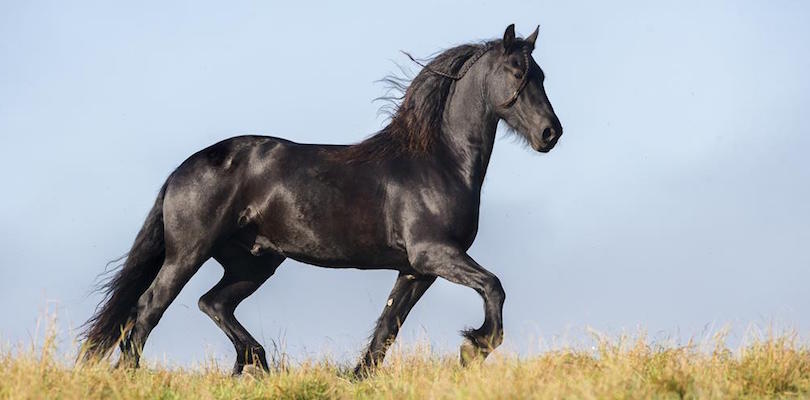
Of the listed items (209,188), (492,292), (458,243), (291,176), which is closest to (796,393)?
(492,292)

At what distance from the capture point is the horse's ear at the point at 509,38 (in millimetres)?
8594

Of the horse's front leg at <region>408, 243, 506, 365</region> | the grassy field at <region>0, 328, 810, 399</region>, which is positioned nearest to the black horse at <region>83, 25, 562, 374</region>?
the horse's front leg at <region>408, 243, 506, 365</region>

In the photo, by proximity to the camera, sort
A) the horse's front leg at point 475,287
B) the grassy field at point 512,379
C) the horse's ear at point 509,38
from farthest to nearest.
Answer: the horse's ear at point 509,38 < the horse's front leg at point 475,287 < the grassy field at point 512,379

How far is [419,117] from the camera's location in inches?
347

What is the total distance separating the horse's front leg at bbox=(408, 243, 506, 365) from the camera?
7859 millimetres

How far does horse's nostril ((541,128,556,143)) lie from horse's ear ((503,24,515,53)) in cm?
74

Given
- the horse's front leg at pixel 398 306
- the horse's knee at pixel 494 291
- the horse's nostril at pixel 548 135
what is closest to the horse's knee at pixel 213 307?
the horse's front leg at pixel 398 306

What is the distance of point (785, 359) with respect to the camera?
6703mm

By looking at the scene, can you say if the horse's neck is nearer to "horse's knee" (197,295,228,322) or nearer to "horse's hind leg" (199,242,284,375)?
"horse's hind leg" (199,242,284,375)

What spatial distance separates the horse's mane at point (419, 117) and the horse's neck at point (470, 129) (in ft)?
0.34

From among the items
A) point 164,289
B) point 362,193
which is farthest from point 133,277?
point 362,193

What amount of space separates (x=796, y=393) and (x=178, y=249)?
489 centimetres

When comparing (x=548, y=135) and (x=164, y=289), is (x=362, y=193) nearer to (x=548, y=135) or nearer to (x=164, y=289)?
(x=548, y=135)

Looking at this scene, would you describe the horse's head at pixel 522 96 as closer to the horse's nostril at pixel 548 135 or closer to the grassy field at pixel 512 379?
the horse's nostril at pixel 548 135
